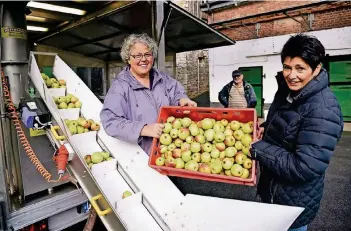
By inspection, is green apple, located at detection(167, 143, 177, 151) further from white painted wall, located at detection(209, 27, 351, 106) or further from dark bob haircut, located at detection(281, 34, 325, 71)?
white painted wall, located at detection(209, 27, 351, 106)

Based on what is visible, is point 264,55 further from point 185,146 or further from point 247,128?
point 185,146

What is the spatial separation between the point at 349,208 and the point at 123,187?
3209 mm

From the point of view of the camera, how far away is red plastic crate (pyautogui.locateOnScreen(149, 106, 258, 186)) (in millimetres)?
1780

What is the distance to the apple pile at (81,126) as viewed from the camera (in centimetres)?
261

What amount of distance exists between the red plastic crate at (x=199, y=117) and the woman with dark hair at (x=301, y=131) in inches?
7.5

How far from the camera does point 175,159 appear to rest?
2.01 meters

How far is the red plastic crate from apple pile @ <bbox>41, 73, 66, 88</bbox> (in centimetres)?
174

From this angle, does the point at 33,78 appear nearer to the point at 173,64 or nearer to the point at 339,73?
the point at 173,64

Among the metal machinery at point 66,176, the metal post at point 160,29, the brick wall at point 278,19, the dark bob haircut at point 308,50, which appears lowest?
the metal machinery at point 66,176

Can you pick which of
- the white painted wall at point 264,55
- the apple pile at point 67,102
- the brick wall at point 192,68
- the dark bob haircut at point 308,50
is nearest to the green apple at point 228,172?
the dark bob haircut at point 308,50

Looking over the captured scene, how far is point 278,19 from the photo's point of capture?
10195 mm

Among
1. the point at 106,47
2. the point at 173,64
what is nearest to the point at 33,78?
the point at 106,47

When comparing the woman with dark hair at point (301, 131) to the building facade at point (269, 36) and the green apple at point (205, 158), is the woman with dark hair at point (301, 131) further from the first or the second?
the building facade at point (269, 36)

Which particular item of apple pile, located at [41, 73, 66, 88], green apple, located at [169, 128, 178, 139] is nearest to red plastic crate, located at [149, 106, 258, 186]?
green apple, located at [169, 128, 178, 139]
